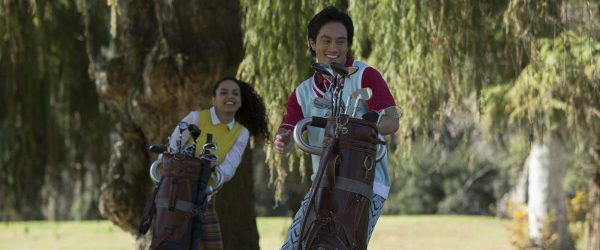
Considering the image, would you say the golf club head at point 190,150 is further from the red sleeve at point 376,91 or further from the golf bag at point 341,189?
the golf bag at point 341,189

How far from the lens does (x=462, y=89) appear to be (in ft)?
29.4

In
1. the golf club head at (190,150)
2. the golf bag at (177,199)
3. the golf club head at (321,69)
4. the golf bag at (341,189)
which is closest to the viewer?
the golf bag at (341,189)

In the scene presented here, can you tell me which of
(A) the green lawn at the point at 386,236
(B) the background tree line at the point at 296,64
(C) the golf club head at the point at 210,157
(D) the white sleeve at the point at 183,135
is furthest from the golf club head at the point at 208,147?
(A) the green lawn at the point at 386,236

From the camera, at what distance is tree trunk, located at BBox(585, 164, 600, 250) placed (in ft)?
42.2

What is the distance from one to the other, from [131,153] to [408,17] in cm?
258

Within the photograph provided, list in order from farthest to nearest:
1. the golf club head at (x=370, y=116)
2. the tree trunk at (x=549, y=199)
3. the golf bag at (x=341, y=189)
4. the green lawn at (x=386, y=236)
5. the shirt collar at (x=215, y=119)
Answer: the green lawn at (x=386, y=236) < the tree trunk at (x=549, y=199) < the shirt collar at (x=215, y=119) < the golf club head at (x=370, y=116) < the golf bag at (x=341, y=189)

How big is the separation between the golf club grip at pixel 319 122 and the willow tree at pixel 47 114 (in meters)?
7.88

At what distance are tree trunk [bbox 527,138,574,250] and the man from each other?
1137cm

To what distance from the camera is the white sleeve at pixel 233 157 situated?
6066mm

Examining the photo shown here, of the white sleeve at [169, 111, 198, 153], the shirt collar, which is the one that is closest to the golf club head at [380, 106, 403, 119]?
the white sleeve at [169, 111, 198, 153]

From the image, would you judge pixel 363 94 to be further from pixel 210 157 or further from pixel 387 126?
pixel 210 157

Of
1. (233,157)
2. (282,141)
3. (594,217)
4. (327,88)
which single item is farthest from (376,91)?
(594,217)

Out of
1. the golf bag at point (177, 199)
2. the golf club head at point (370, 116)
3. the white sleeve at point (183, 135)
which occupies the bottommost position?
the golf bag at point (177, 199)

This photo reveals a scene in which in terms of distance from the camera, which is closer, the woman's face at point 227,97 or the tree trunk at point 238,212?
the woman's face at point 227,97
